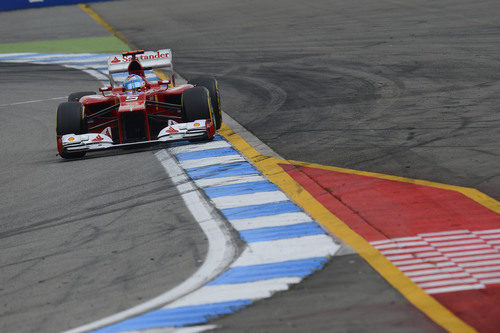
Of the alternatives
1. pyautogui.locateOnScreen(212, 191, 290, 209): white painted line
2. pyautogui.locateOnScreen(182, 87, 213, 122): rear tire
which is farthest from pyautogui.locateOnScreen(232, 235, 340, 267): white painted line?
pyautogui.locateOnScreen(182, 87, 213, 122): rear tire

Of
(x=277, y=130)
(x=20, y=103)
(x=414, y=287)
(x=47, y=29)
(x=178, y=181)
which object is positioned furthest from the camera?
(x=47, y=29)

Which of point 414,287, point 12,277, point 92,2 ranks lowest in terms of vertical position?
point 92,2

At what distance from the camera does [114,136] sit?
1330 centimetres

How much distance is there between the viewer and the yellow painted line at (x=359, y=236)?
236 inches

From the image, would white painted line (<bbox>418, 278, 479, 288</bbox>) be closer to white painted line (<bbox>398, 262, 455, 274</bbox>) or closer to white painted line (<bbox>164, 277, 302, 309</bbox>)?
white painted line (<bbox>398, 262, 455, 274</bbox>)

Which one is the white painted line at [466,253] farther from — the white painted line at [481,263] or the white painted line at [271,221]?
the white painted line at [271,221]

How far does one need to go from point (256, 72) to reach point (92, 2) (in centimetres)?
2090

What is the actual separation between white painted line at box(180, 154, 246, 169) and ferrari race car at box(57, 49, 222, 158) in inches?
28.1

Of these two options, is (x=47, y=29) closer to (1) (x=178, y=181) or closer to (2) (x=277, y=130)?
(2) (x=277, y=130)

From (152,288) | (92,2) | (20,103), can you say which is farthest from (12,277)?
(92,2)

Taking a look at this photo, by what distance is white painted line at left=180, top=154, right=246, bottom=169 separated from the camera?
38.0 ft

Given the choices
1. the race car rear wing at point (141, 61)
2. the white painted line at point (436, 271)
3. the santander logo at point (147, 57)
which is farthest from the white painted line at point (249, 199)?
the santander logo at point (147, 57)

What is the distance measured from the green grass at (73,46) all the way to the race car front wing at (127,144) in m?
13.0

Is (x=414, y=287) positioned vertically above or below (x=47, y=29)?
above
